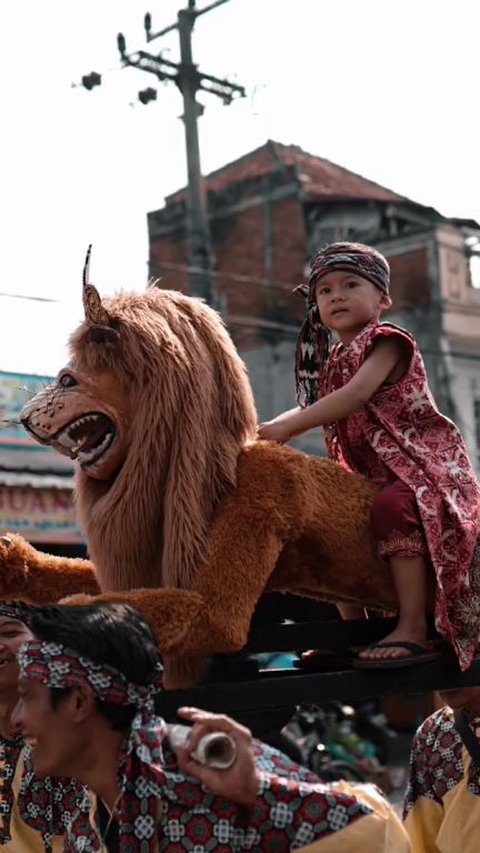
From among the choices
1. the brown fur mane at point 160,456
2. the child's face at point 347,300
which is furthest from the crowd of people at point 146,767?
the child's face at point 347,300

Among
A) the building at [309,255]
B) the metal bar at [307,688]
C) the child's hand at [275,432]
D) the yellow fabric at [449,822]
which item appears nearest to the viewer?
the metal bar at [307,688]

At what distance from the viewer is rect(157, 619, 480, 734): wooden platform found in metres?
3.35

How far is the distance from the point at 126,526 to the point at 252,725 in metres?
0.59

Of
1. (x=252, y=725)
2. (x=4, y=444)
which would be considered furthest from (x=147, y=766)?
(x=4, y=444)

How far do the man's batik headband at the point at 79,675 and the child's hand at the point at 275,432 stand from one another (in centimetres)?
125

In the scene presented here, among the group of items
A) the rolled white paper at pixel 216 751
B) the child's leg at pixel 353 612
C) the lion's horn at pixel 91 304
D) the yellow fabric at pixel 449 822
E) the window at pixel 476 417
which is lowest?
the yellow fabric at pixel 449 822

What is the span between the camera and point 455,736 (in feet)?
14.2

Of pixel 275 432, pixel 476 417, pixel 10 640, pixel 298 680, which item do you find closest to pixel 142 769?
pixel 298 680

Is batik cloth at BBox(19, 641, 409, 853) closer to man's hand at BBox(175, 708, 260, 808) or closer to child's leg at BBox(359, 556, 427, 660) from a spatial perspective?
man's hand at BBox(175, 708, 260, 808)

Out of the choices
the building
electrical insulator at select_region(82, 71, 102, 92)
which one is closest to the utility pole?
electrical insulator at select_region(82, 71, 102, 92)

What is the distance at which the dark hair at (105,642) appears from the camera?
2.50 m

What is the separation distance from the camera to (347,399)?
3.60 meters

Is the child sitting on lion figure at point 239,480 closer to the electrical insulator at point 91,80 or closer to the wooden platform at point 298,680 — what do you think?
the wooden platform at point 298,680

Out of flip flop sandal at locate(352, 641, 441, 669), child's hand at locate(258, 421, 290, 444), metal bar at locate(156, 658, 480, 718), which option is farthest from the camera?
child's hand at locate(258, 421, 290, 444)
